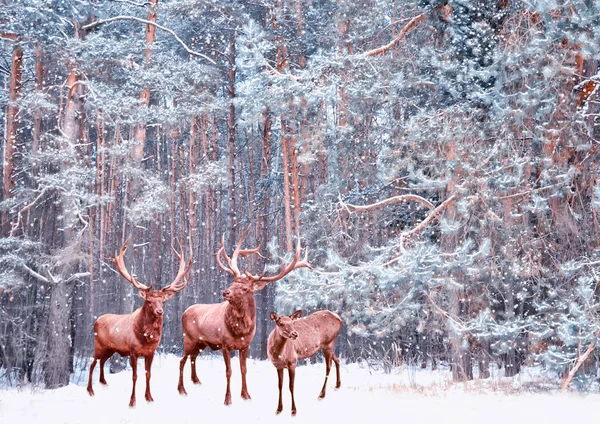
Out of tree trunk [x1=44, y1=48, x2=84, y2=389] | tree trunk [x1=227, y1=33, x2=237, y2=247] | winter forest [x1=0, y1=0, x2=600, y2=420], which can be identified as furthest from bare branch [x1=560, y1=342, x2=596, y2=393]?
tree trunk [x1=44, y1=48, x2=84, y2=389]

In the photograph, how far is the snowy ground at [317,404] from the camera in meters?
7.84

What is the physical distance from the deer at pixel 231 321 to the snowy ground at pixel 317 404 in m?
0.48

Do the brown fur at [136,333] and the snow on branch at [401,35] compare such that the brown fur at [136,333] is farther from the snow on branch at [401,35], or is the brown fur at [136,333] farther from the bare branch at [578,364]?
the snow on branch at [401,35]

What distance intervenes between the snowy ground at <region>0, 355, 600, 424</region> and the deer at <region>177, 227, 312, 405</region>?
0.48m

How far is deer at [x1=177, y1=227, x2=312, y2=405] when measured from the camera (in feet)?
27.5

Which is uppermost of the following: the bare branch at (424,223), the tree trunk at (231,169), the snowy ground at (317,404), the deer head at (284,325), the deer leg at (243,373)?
the tree trunk at (231,169)

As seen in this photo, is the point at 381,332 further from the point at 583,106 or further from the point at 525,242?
the point at 583,106

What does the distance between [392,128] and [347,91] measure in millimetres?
1164

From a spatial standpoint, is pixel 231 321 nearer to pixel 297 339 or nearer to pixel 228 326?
pixel 228 326

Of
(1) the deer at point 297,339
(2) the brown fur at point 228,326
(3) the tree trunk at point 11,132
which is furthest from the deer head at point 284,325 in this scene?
(3) the tree trunk at point 11,132

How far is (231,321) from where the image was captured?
28.5ft

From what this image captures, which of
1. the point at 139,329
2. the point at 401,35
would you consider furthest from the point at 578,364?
the point at 401,35

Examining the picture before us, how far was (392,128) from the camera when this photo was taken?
12312 mm

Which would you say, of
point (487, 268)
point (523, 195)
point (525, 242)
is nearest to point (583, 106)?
point (523, 195)
